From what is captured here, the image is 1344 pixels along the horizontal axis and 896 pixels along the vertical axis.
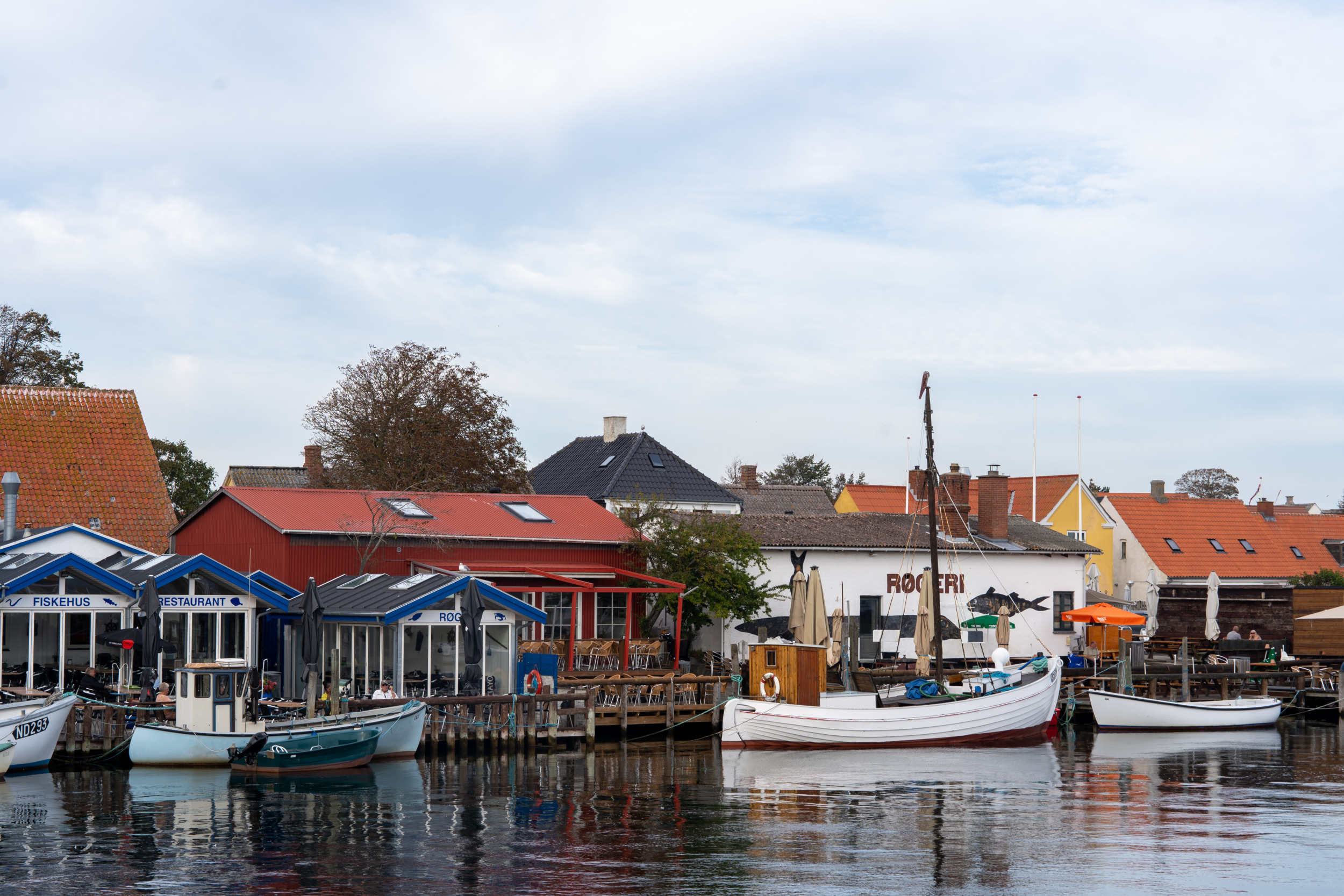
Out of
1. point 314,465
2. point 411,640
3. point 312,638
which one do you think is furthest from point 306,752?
point 314,465

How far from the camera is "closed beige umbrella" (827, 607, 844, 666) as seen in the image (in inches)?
1491

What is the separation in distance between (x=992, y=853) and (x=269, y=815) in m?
10.6

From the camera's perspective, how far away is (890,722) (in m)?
32.4

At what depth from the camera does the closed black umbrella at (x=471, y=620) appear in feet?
97.9

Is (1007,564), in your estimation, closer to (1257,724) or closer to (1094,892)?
(1257,724)

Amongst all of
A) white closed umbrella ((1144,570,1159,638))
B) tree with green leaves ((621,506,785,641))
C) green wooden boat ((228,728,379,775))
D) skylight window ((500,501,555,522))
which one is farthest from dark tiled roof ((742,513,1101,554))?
green wooden boat ((228,728,379,775))

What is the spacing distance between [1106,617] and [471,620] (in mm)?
20055

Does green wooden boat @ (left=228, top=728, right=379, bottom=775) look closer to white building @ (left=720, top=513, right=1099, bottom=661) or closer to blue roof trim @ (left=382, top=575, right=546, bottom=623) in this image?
blue roof trim @ (left=382, top=575, right=546, bottom=623)

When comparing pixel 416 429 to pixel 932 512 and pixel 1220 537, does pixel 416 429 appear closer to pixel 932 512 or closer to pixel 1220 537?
pixel 932 512

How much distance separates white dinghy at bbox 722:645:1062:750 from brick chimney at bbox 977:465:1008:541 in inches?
571

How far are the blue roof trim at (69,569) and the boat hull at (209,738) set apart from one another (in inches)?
154

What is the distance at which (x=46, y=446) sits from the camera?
43250 millimetres

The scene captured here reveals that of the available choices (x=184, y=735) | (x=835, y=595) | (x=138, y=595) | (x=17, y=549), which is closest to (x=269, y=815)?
(x=184, y=735)

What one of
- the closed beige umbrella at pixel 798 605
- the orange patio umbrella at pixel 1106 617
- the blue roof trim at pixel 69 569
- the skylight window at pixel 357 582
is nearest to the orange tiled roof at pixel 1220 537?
the orange patio umbrella at pixel 1106 617
